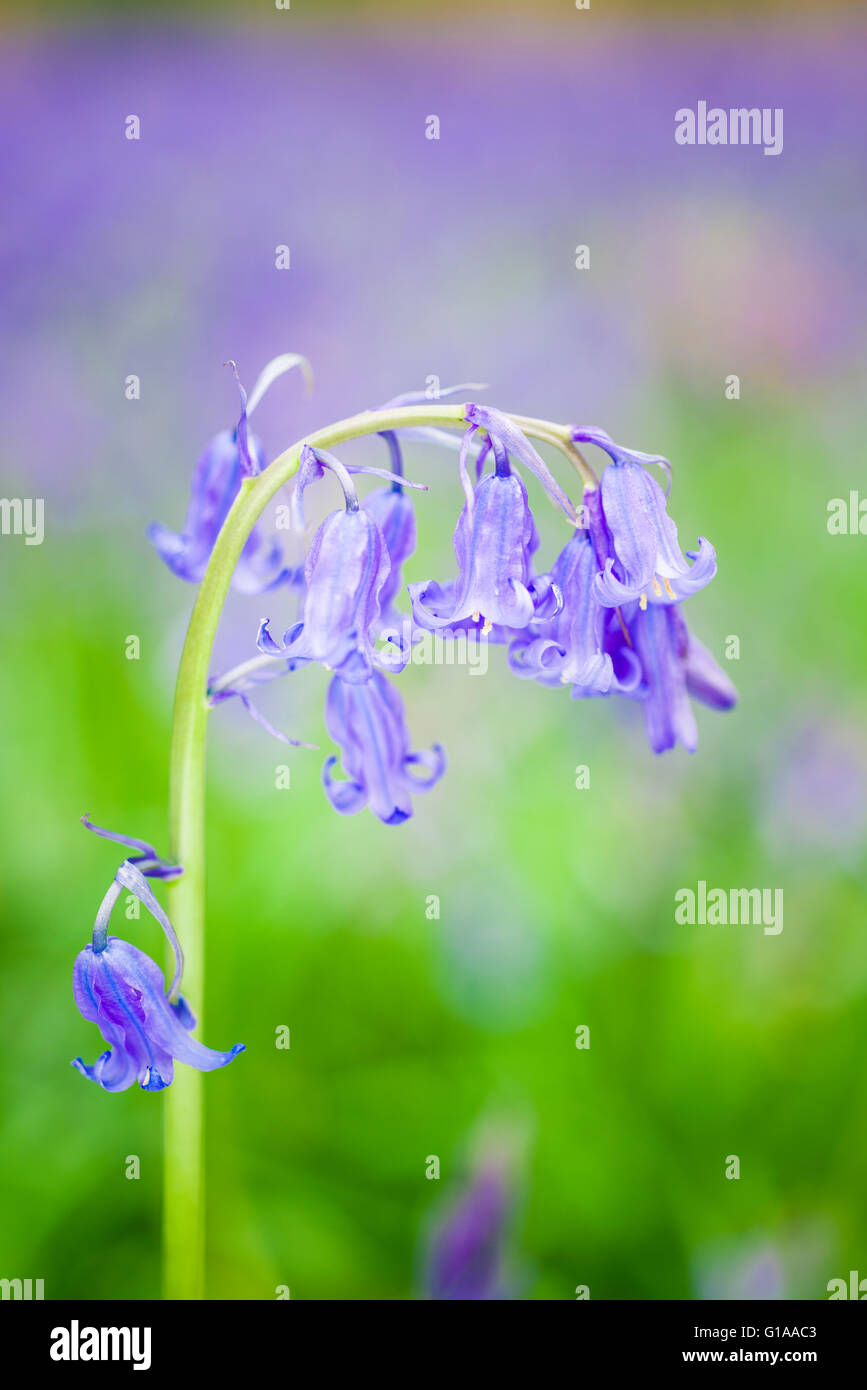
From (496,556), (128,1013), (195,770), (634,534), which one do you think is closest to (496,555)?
(496,556)

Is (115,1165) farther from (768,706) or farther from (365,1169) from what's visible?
(768,706)

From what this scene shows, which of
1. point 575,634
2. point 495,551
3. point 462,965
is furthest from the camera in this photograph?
point 462,965

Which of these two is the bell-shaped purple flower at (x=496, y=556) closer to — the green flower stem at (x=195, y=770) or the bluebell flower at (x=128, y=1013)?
the green flower stem at (x=195, y=770)

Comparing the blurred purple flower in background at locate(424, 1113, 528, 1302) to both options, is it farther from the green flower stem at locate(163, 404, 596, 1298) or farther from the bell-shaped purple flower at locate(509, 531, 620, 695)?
the bell-shaped purple flower at locate(509, 531, 620, 695)

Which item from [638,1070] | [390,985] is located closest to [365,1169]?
[390,985]

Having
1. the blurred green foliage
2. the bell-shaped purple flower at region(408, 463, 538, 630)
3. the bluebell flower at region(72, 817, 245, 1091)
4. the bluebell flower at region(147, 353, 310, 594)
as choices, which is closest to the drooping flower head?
the bell-shaped purple flower at region(408, 463, 538, 630)

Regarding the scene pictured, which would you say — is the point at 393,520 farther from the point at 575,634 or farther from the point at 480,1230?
the point at 480,1230
